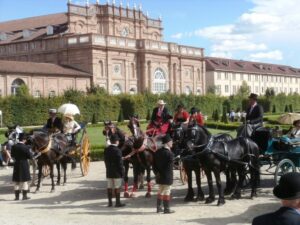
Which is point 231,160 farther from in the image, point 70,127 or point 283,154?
point 70,127

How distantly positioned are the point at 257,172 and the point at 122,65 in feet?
153

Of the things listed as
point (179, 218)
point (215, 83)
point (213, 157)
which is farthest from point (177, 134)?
point (215, 83)

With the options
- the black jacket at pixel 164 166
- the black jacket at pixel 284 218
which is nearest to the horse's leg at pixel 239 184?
the black jacket at pixel 164 166

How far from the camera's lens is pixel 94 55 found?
52.1m

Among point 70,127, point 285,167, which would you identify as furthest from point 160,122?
point 70,127

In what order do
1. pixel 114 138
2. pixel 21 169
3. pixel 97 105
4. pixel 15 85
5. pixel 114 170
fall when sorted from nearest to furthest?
1. pixel 114 170
2. pixel 114 138
3. pixel 21 169
4. pixel 97 105
5. pixel 15 85

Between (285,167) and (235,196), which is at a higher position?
(285,167)

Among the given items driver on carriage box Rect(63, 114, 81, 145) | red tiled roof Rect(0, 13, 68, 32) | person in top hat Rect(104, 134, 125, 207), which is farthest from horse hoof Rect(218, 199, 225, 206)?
red tiled roof Rect(0, 13, 68, 32)

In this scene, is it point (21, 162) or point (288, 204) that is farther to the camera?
point (21, 162)

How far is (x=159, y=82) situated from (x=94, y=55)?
1064 cm

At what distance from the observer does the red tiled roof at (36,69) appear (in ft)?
150

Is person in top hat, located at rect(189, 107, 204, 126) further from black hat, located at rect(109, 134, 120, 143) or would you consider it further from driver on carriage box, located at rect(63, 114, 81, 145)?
driver on carriage box, located at rect(63, 114, 81, 145)

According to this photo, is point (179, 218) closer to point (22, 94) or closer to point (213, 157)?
point (213, 157)

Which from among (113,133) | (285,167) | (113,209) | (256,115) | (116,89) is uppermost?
(116,89)
